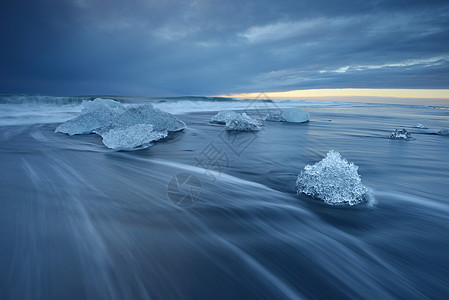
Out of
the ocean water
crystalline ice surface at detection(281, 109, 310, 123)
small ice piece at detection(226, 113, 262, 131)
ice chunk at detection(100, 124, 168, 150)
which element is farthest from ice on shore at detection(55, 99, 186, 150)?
crystalline ice surface at detection(281, 109, 310, 123)

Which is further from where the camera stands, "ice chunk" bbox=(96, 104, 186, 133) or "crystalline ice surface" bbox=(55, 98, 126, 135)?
"crystalline ice surface" bbox=(55, 98, 126, 135)

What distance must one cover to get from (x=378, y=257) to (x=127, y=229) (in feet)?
5.48

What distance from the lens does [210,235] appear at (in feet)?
4.93

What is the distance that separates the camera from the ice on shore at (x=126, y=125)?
3.78 metres

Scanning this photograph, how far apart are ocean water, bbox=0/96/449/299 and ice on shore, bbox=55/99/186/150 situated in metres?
0.91

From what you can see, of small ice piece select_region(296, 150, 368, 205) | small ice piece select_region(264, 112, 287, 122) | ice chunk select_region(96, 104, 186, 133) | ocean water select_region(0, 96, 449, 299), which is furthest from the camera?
small ice piece select_region(264, 112, 287, 122)

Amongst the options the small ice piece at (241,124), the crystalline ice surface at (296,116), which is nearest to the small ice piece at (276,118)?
the crystalline ice surface at (296,116)

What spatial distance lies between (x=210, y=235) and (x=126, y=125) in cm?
364

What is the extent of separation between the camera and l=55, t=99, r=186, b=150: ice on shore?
3780 mm

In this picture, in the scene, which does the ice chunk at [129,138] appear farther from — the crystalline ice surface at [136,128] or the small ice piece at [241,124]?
the small ice piece at [241,124]

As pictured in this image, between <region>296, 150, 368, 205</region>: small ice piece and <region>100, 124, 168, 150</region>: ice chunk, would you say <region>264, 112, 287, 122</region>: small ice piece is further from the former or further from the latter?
<region>296, 150, 368, 205</region>: small ice piece

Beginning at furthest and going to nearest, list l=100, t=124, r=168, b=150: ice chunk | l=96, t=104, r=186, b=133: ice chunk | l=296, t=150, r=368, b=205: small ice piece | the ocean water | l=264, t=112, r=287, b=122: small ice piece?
l=264, t=112, r=287, b=122: small ice piece < l=96, t=104, r=186, b=133: ice chunk < l=100, t=124, r=168, b=150: ice chunk < l=296, t=150, r=368, b=205: small ice piece < the ocean water

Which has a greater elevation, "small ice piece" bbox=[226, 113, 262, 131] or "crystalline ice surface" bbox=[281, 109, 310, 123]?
"crystalline ice surface" bbox=[281, 109, 310, 123]

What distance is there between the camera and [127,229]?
1483 mm
